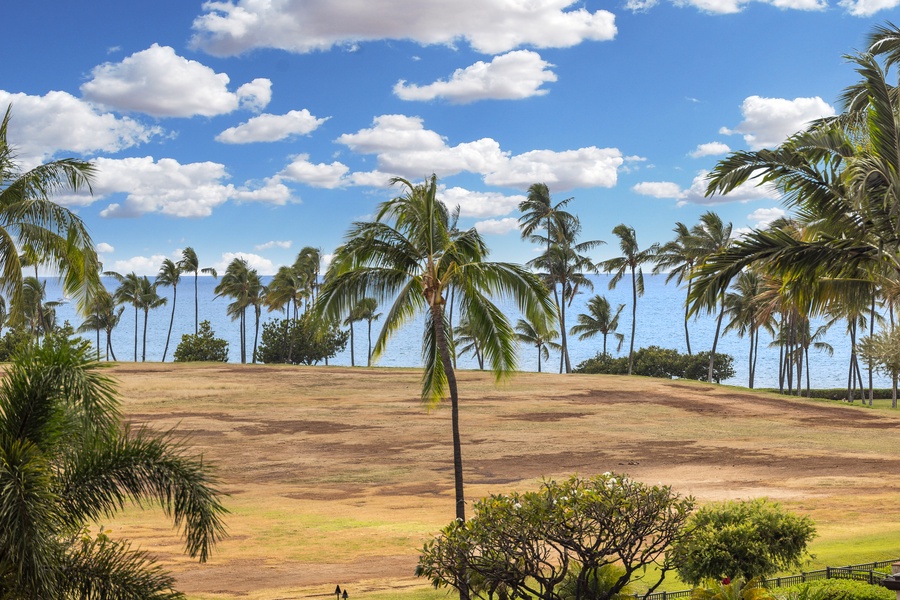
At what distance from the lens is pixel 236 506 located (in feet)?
101

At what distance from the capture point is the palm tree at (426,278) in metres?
20.8

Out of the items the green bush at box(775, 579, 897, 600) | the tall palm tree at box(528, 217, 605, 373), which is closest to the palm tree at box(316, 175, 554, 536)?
the green bush at box(775, 579, 897, 600)

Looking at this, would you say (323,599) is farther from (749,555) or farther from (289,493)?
(289,493)

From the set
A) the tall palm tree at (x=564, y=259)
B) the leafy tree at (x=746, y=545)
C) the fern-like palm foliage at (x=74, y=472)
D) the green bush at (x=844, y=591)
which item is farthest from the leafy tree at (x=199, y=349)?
the fern-like palm foliage at (x=74, y=472)

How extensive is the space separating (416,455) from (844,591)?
2789cm

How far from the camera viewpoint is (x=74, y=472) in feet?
34.1

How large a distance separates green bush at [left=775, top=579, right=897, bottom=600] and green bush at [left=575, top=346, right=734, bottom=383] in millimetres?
69854

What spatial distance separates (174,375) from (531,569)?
57.3 metres

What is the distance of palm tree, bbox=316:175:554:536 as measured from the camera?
20.8 metres

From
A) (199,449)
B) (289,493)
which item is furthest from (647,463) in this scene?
(199,449)

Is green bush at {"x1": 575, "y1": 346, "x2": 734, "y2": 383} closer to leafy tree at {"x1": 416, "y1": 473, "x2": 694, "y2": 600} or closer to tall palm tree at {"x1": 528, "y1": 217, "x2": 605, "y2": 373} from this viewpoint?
tall palm tree at {"x1": 528, "y1": 217, "x2": 605, "y2": 373}

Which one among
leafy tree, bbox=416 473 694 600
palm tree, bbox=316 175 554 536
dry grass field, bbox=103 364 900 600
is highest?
palm tree, bbox=316 175 554 536

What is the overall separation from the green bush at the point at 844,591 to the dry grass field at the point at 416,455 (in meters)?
5.50

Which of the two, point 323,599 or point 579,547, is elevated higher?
point 579,547
